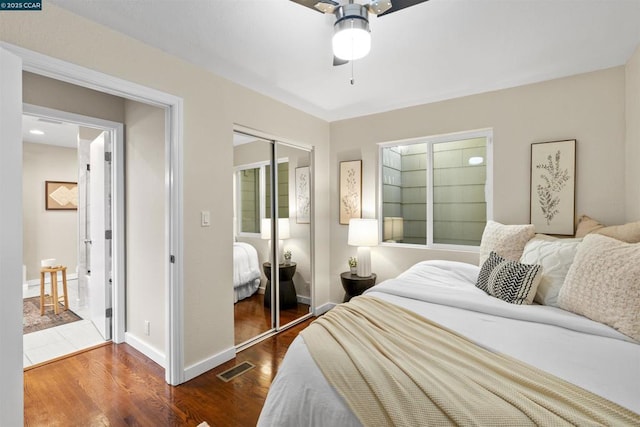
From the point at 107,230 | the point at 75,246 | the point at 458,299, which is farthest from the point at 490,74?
the point at 75,246

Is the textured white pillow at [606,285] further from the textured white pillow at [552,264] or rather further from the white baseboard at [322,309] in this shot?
the white baseboard at [322,309]

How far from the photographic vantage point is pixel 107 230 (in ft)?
9.90

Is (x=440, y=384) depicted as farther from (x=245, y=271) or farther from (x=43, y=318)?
(x=43, y=318)

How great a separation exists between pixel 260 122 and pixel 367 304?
2.04m

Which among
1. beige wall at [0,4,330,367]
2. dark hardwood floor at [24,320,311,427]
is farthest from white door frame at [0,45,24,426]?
dark hardwood floor at [24,320,311,427]

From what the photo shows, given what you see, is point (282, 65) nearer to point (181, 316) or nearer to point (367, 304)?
point (367, 304)

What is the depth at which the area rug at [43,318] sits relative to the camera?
11.0ft

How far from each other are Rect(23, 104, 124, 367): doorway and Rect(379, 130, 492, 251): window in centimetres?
292

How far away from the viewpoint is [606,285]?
1396 mm

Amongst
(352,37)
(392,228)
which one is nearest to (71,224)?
(392,228)

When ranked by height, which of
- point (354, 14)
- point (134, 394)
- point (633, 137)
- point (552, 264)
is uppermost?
point (354, 14)

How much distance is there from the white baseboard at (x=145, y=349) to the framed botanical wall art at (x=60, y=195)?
3.85 metres

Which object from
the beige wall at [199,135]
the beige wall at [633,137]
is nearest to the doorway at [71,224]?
the beige wall at [199,135]

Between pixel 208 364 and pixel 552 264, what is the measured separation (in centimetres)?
259
